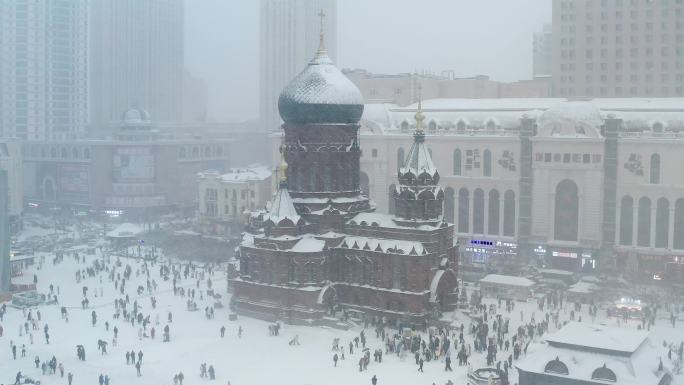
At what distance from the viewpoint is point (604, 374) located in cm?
3725

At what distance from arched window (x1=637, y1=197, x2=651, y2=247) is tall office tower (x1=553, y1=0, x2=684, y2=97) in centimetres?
3731

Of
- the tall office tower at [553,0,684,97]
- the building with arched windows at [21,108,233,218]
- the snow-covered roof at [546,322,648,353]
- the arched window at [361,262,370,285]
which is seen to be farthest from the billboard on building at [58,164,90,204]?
the snow-covered roof at [546,322,648,353]

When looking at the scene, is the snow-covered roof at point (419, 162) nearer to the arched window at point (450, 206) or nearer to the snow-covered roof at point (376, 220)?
the snow-covered roof at point (376, 220)

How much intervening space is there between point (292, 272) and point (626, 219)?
30893mm

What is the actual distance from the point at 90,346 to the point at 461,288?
28.0 meters

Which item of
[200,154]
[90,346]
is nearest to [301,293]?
[90,346]

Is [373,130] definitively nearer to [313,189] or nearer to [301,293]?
[313,189]

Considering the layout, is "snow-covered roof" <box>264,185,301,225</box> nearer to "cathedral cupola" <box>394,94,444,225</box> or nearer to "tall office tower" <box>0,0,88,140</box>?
"cathedral cupola" <box>394,94,444,225</box>

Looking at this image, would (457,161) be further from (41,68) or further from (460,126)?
(41,68)

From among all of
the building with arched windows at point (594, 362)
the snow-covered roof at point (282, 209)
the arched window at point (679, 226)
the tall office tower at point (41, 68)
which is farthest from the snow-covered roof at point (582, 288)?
the tall office tower at point (41, 68)

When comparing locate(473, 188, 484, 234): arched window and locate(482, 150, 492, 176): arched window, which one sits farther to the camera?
locate(473, 188, 484, 234): arched window

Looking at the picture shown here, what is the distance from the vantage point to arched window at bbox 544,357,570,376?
37969mm

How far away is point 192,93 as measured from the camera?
178250 mm

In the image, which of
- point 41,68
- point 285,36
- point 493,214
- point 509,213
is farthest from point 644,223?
point 41,68
